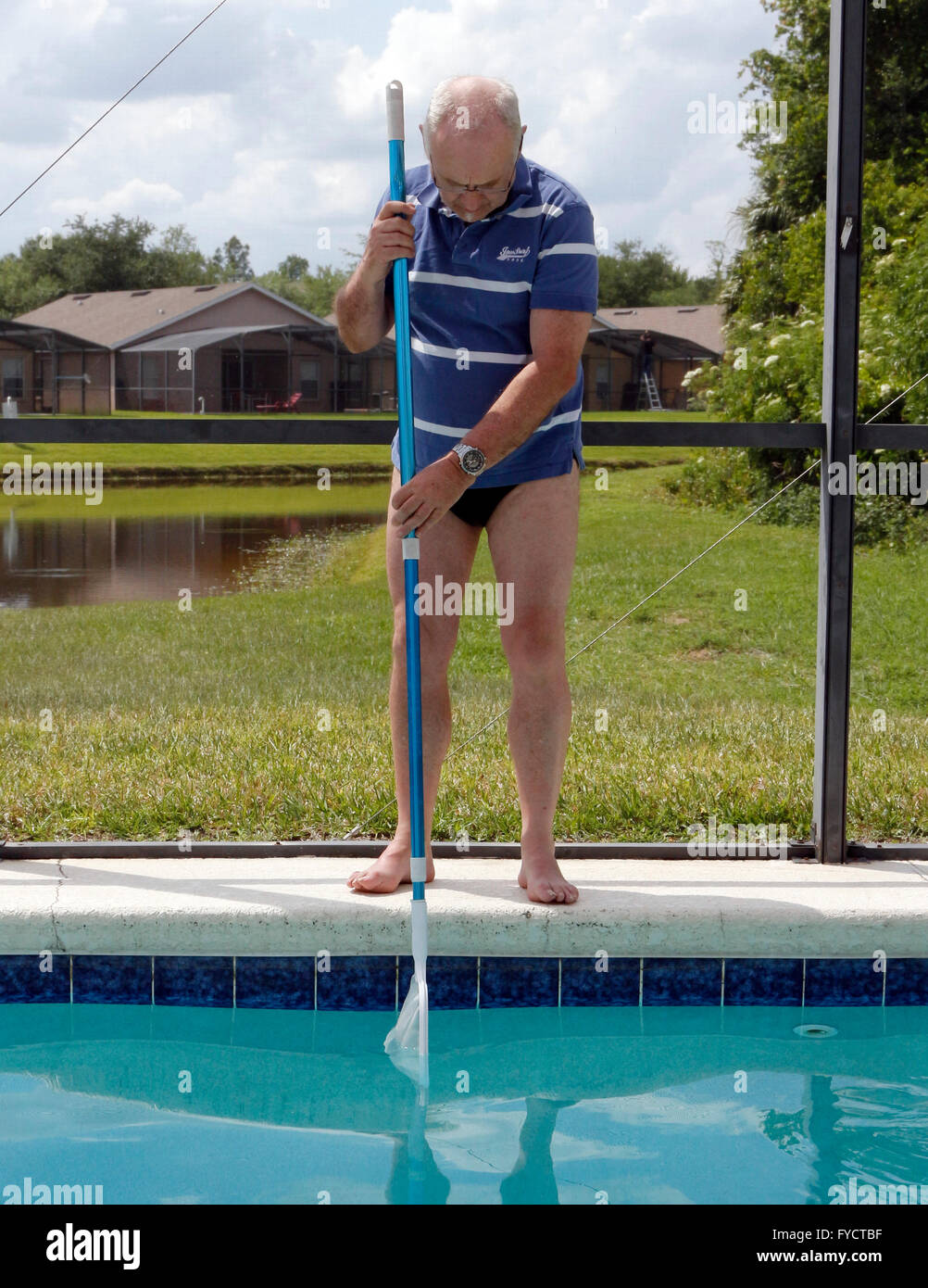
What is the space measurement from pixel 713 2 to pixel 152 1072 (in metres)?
14.9

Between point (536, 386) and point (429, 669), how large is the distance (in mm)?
532

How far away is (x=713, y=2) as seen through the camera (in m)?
14.4

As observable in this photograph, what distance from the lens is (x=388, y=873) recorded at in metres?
2.22

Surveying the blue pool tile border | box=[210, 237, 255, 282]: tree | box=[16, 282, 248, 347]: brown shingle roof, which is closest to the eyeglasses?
the blue pool tile border

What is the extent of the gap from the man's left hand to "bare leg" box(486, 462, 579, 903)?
0.22 meters

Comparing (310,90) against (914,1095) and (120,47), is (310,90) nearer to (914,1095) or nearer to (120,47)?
(120,47)

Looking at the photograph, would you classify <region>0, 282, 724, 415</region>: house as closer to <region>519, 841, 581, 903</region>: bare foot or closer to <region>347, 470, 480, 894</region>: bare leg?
<region>347, 470, 480, 894</region>: bare leg

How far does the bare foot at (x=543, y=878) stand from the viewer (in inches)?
84.9

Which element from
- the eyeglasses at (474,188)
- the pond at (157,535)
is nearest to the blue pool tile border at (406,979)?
the eyeglasses at (474,188)

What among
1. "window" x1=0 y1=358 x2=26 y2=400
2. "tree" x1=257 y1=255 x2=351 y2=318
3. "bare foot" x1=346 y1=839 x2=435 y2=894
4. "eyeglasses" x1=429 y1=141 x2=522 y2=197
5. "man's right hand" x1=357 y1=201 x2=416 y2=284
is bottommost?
"bare foot" x1=346 y1=839 x2=435 y2=894

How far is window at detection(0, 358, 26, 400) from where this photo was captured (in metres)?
13.0

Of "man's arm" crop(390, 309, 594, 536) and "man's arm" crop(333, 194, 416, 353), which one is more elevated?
"man's arm" crop(333, 194, 416, 353)

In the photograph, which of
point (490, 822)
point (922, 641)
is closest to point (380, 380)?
point (922, 641)

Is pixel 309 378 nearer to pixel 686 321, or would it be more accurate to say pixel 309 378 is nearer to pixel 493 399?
pixel 686 321
